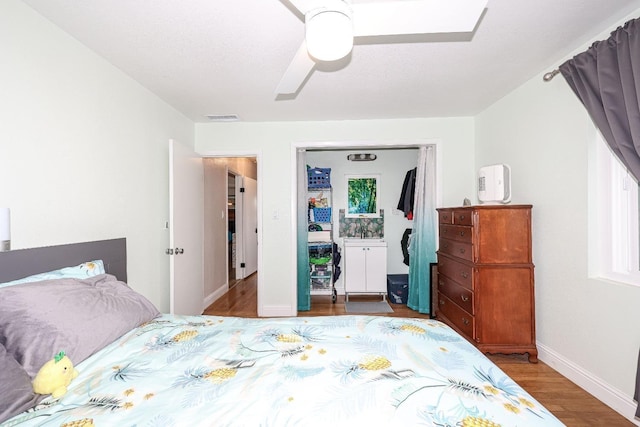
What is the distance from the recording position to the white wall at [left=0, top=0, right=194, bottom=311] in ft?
4.88

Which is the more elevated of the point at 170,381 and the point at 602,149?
the point at 602,149

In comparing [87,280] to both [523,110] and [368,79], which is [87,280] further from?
[523,110]

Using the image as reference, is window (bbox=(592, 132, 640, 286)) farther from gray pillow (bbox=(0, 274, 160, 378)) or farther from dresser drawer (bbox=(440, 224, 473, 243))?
gray pillow (bbox=(0, 274, 160, 378))

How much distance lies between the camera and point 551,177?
2.27 meters

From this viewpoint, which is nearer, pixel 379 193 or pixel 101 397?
pixel 101 397

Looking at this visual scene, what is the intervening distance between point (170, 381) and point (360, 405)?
2.22ft

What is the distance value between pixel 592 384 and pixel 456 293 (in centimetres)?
102

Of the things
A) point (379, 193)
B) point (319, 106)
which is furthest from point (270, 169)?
point (379, 193)

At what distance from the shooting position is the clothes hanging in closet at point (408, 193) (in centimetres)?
417

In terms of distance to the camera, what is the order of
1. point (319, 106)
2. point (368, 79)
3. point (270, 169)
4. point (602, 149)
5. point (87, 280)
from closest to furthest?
point (87, 280) → point (602, 149) → point (368, 79) → point (319, 106) → point (270, 169)

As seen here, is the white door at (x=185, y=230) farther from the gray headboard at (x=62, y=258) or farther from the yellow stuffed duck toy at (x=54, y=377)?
the yellow stuffed duck toy at (x=54, y=377)

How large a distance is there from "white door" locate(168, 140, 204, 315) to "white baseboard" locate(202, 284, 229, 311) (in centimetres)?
54

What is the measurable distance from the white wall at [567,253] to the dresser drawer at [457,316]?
58cm

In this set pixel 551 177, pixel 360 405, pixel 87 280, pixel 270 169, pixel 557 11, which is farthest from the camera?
pixel 270 169
